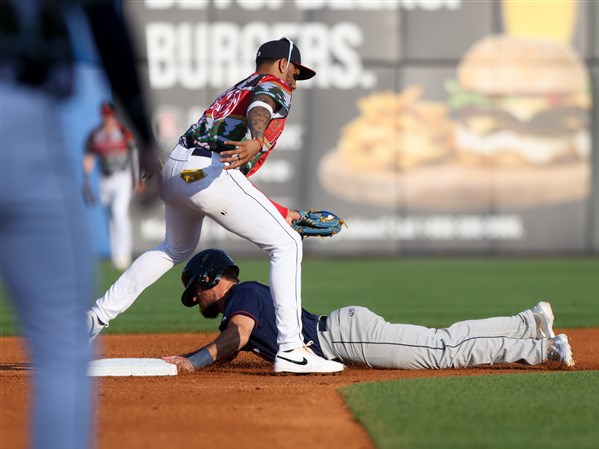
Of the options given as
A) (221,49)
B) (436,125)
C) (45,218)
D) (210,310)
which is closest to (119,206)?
(221,49)

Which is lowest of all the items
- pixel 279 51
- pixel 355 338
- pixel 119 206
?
pixel 119 206

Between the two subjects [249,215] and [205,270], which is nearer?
[249,215]

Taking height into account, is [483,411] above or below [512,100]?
below

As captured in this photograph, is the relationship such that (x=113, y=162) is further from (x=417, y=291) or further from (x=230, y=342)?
(x=230, y=342)

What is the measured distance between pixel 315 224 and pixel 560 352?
1.41 m

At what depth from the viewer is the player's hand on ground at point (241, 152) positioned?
5.14 metres

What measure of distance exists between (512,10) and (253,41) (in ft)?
13.2

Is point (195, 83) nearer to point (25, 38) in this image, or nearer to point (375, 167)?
point (375, 167)

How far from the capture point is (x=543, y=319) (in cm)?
597

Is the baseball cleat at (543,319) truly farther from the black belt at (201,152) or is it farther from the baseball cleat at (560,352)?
the black belt at (201,152)

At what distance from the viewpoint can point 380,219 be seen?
17.8 meters

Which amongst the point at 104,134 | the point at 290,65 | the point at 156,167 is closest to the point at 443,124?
the point at 104,134

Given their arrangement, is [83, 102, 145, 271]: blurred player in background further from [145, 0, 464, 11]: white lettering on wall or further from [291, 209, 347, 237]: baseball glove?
[291, 209, 347, 237]: baseball glove

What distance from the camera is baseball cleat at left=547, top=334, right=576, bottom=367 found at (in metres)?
5.81
